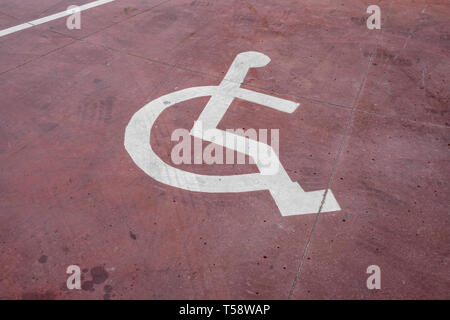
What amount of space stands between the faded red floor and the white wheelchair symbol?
0.12m

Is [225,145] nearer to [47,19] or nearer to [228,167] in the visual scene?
[228,167]

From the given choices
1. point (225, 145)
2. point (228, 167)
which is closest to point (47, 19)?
point (225, 145)

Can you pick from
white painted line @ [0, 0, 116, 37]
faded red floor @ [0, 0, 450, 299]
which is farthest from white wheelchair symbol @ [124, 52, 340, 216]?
white painted line @ [0, 0, 116, 37]

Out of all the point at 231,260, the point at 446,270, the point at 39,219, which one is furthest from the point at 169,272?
the point at 446,270

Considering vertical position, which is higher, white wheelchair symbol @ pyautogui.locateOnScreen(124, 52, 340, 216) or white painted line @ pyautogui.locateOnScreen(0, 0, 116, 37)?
white painted line @ pyautogui.locateOnScreen(0, 0, 116, 37)

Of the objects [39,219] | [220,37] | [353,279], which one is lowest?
[39,219]

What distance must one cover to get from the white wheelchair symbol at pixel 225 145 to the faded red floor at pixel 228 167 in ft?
0.40

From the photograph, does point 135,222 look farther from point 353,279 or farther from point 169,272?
point 353,279

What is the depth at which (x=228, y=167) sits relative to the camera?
463 cm

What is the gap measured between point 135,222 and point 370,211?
2.79 m

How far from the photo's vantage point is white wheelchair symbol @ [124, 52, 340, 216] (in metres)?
4.22

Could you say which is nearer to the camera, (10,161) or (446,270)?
(446,270)

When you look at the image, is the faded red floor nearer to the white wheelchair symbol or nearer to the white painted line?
the white wheelchair symbol

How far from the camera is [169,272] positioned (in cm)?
357
